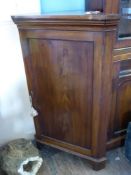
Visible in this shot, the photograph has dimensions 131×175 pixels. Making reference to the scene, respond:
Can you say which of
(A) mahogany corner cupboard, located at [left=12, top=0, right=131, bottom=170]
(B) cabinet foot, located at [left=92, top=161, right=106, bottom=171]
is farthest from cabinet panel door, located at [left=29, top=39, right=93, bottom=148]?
(B) cabinet foot, located at [left=92, top=161, right=106, bottom=171]

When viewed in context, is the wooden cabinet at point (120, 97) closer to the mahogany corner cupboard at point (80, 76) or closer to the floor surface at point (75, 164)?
the mahogany corner cupboard at point (80, 76)

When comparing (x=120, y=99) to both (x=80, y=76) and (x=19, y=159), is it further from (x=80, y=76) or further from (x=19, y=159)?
(x=19, y=159)

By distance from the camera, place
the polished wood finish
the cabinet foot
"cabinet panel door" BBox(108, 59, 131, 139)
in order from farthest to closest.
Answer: the cabinet foot → "cabinet panel door" BBox(108, 59, 131, 139) → the polished wood finish

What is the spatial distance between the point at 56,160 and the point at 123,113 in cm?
62

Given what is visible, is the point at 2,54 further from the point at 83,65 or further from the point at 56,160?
the point at 56,160

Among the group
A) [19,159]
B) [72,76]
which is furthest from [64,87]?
[19,159]

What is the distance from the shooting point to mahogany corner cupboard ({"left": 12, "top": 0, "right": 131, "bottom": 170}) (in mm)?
1063

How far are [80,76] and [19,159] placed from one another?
2.25 feet

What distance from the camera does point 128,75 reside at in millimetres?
1327

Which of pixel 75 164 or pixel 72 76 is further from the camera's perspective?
pixel 75 164

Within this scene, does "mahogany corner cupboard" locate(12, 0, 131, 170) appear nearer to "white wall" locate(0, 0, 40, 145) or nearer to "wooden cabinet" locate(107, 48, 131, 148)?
"wooden cabinet" locate(107, 48, 131, 148)

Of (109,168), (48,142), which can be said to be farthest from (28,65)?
(109,168)

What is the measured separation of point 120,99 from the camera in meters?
1.40

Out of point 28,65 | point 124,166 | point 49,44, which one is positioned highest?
point 49,44
